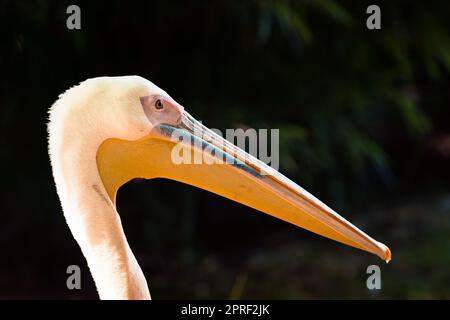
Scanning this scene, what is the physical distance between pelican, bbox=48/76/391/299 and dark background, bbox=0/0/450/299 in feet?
6.62

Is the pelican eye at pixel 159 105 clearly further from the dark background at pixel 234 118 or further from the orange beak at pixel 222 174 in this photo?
the dark background at pixel 234 118

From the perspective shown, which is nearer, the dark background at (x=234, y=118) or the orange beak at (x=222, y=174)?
the orange beak at (x=222, y=174)

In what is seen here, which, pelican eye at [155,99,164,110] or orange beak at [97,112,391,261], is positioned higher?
pelican eye at [155,99,164,110]

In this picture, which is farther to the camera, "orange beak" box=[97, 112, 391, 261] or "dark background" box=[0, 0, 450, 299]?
"dark background" box=[0, 0, 450, 299]

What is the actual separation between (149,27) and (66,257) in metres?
1.40

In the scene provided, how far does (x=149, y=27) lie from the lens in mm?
4391

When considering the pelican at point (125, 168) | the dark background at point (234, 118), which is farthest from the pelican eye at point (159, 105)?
the dark background at point (234, 118)

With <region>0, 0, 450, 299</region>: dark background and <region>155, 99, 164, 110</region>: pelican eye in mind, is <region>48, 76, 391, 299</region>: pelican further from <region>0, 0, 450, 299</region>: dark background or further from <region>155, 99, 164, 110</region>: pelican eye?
<region>0, 0, 450, 299</region>: dark background

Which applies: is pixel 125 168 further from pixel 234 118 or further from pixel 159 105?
pixel 234 118

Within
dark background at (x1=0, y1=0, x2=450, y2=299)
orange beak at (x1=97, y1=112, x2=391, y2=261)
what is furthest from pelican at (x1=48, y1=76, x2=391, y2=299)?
dark background at (x1=0, y1=0, x2=450, y2=299)

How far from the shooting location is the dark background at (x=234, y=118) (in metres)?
4.12

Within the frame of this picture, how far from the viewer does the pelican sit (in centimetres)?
175

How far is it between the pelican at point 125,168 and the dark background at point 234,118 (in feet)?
6.62

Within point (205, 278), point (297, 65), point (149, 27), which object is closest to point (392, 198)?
point (297, 65)
